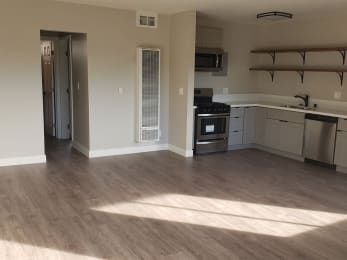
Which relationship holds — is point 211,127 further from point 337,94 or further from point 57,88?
point 57,88

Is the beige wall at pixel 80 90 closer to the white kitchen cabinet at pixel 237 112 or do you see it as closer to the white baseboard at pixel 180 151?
the white baseboard at pixel 180 151

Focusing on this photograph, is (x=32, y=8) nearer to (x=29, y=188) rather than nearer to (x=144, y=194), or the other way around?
(x=29, y=188)

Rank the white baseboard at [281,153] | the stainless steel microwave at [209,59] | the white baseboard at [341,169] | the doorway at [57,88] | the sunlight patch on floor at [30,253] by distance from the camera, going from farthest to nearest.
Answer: the doorway at [57,88] → the stainless steel microwave at [209,59] → the white baseboard at [281,153] → the white baseboard at [341,169] → the sunlight patch on floor at [30,253]

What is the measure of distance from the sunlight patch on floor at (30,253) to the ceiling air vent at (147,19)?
410 centimetres

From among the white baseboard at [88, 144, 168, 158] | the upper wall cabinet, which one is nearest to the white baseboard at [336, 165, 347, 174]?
the white baseboard at [88, 144, 168, 158]

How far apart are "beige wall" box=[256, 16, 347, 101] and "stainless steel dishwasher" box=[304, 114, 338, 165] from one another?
63 centimetres

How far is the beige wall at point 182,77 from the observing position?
19.2ft

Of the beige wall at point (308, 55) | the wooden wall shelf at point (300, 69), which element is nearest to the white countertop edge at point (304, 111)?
the beige wall at point (308, 55)

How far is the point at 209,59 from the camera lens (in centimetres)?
650

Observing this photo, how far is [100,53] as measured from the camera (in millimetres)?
5715

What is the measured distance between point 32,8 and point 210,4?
258 cm

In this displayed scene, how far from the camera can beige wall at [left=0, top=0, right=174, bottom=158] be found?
510 centimetres

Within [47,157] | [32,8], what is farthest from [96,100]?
[32,8]

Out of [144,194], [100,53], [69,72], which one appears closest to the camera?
[144,194]
